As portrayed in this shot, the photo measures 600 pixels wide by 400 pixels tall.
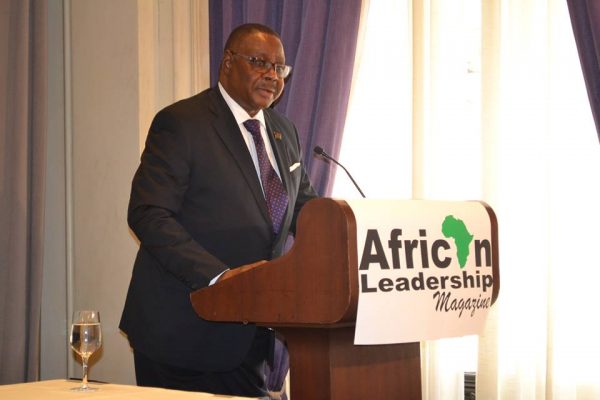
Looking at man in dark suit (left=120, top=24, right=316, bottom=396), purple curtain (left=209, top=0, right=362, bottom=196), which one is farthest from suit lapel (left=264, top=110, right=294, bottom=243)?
purple curtain (left=209, top=0, right=362, bottom=196)

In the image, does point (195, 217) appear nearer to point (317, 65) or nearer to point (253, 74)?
point (253, 74)

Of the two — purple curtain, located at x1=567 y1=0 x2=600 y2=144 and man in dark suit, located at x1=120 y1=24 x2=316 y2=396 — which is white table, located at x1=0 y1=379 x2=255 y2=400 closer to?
man in dark suit, located at x1=120 y1=24 x2=316 y2=396

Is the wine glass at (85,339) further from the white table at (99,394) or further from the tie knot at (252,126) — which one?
the tie knot at (252,126)

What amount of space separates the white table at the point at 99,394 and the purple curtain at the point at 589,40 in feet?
7.67

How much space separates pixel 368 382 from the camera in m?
2.06

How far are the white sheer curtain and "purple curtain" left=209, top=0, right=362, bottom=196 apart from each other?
12 cm

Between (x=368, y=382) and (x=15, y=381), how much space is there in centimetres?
270

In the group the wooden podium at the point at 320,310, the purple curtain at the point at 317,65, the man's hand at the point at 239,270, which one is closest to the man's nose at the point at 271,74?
the man's hand at the point at 239,270

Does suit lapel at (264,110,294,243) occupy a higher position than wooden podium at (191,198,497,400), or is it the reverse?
suit lapel at (264,110,294,243)

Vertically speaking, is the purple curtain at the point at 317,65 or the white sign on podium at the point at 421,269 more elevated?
the purple curtain at the point at 317,65

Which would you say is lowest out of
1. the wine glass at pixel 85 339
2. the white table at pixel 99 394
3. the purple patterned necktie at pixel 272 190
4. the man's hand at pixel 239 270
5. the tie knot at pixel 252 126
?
the white table at pixel 99 394

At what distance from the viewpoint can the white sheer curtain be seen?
360 cm

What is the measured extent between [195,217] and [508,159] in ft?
5.50

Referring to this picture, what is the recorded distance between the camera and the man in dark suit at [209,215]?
2561 mm
